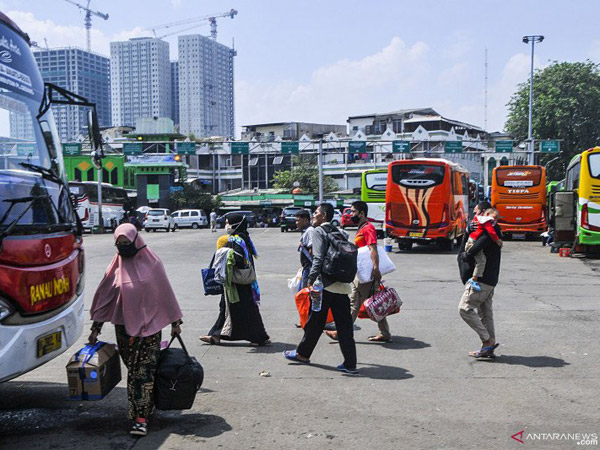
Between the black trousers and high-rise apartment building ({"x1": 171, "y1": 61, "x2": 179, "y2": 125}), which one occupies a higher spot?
high-rise apartment building ({"x1": 171, "y1": 61, "x2": 179, "y2": 125})

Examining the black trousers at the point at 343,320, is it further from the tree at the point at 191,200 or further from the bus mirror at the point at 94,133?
the tree at the point at 191,200

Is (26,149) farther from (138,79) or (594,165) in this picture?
(138,79)

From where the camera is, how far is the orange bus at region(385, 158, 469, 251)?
23141mm

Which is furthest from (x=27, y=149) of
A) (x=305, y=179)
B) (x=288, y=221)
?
(x=305, y=179)

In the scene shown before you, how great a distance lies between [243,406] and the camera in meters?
5.71

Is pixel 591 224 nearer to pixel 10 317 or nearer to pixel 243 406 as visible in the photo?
pixel 243 406

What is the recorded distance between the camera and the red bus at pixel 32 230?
14.6 ft

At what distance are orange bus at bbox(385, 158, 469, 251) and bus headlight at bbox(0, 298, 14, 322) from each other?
64.7ft

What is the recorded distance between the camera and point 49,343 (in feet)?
16.0

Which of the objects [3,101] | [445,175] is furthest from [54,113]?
[445,175]

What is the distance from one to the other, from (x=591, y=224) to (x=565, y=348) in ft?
40.0

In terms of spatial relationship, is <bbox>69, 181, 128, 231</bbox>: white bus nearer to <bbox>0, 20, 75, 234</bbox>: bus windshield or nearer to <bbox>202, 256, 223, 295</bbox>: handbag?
<bbox>202, 256, 223, 295</bbox>: handbag

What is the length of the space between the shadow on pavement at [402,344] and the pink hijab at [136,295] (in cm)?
349

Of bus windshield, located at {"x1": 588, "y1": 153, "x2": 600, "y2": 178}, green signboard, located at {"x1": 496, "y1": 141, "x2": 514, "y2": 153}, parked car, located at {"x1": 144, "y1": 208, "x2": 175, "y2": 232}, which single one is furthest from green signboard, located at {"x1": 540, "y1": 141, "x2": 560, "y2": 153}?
bus windshield, located at {"x1": 588, "y1": 153, "x2": 600, "y2": 178}
